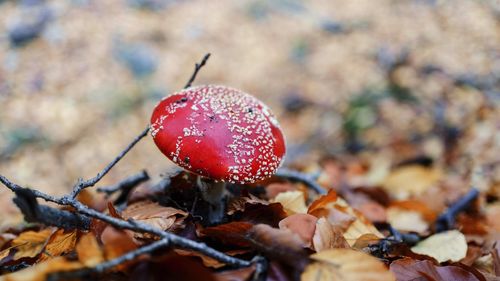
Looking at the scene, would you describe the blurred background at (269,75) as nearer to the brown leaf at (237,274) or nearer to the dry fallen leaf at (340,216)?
the dry fallen leaf at (340,216)

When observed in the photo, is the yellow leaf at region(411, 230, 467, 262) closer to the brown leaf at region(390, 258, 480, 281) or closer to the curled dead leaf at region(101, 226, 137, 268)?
the brown leaf at region(390, 258, 480, 281)

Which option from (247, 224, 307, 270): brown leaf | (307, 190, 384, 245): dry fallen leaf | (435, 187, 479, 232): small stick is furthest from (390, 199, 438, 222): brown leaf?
(247, 224, 307, 270): brown leaf

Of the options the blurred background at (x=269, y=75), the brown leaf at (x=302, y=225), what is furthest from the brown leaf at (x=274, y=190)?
the blurred background at (x=269, y=75)

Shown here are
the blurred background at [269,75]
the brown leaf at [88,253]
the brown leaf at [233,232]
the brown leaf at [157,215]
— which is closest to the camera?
the brown leaf at [88,253]

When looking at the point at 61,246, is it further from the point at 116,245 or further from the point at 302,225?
the point at 302,225

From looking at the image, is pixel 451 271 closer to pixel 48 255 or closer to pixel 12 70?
pixel 48 255

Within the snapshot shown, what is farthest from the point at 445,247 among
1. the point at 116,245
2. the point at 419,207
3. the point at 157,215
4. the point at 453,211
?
the point at 116,245
